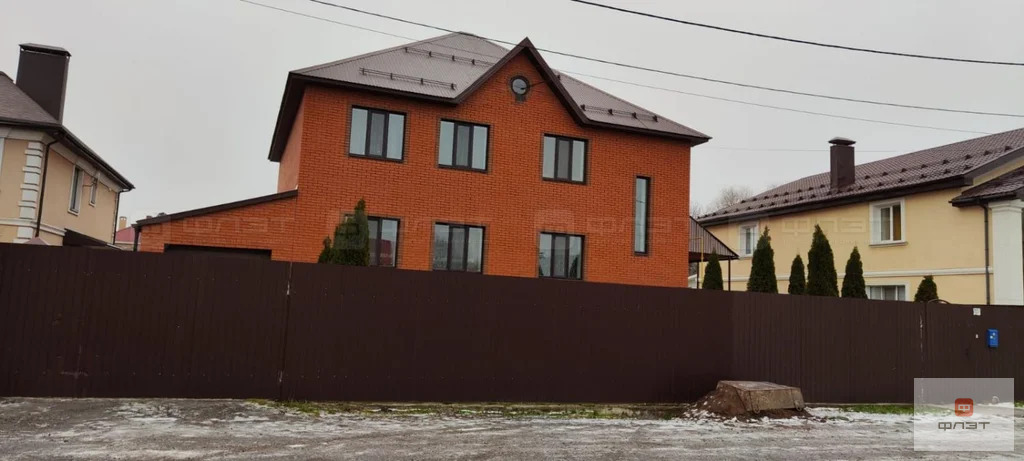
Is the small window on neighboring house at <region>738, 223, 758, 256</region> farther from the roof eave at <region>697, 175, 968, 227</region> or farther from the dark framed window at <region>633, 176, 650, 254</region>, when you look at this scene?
the dark framed window at <region>633, 176, 650, 254</region>

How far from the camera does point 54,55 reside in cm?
1886

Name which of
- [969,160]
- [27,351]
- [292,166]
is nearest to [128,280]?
[27,351]

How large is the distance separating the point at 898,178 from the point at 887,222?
1.42m

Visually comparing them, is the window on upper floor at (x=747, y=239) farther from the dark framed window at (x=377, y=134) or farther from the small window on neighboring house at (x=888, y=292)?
the dark framed window at (x=377, y=134)

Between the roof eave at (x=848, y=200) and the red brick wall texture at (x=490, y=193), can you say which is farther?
the roof eave at (x=848, y=200)

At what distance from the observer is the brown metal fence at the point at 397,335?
8344 millimetres

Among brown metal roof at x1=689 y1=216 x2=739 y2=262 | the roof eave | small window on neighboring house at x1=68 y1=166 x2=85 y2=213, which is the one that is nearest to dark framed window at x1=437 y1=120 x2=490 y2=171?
brown metal roof at x1=689 y1=216 x2=739 y2=262

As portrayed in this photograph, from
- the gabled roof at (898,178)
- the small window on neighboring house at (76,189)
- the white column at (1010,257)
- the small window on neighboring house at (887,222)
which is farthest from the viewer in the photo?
the small window on neighboring house at (76,189)

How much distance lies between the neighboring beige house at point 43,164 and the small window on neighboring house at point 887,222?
22075 millimetres

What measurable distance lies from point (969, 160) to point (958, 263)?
3.42 m

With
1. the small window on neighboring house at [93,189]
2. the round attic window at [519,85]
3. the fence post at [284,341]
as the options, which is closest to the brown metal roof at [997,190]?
the round attic window at [519,85]

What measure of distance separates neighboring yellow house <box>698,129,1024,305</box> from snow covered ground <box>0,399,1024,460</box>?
991 cm

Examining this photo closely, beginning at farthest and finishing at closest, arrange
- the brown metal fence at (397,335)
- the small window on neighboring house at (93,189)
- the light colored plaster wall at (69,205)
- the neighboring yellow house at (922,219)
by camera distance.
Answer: the small window on neighboring house at (93,189)
the light colored plaster wall at (69,205)
the neighboring yellow house at (922,219)
the brown metal fence at (397,335)

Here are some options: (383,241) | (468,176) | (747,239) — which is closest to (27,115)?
(383,241)
